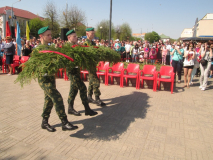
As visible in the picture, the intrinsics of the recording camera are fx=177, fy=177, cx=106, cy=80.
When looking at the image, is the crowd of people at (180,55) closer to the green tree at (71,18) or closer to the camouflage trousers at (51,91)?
the camouflage trousers at (51,91)

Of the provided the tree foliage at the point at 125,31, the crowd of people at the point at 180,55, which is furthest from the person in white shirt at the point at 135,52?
the tree foliage at the point at 125,31

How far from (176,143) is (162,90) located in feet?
13.5

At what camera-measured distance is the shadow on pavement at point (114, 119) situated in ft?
12.0

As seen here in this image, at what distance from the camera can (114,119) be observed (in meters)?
4.41

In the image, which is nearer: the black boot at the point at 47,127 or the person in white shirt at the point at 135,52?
the black boot at the point at 47,127

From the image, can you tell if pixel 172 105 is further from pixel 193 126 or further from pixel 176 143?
pixel 176 143

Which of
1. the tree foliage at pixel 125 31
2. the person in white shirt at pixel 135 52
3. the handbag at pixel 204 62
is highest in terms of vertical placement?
the tree foliage at pixel 125 31

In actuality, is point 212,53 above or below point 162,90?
above

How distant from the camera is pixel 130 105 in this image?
545 cm

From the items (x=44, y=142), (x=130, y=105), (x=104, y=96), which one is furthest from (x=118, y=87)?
(x=44, y=142)

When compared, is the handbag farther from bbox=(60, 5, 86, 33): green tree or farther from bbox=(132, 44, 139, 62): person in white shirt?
bbox=(60, 5, 86, 33): green tree

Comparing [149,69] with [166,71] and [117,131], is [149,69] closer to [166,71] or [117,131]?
[166,71]

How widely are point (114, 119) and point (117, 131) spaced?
0.62 meters

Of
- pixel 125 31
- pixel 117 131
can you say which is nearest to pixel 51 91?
pixel 117 131
